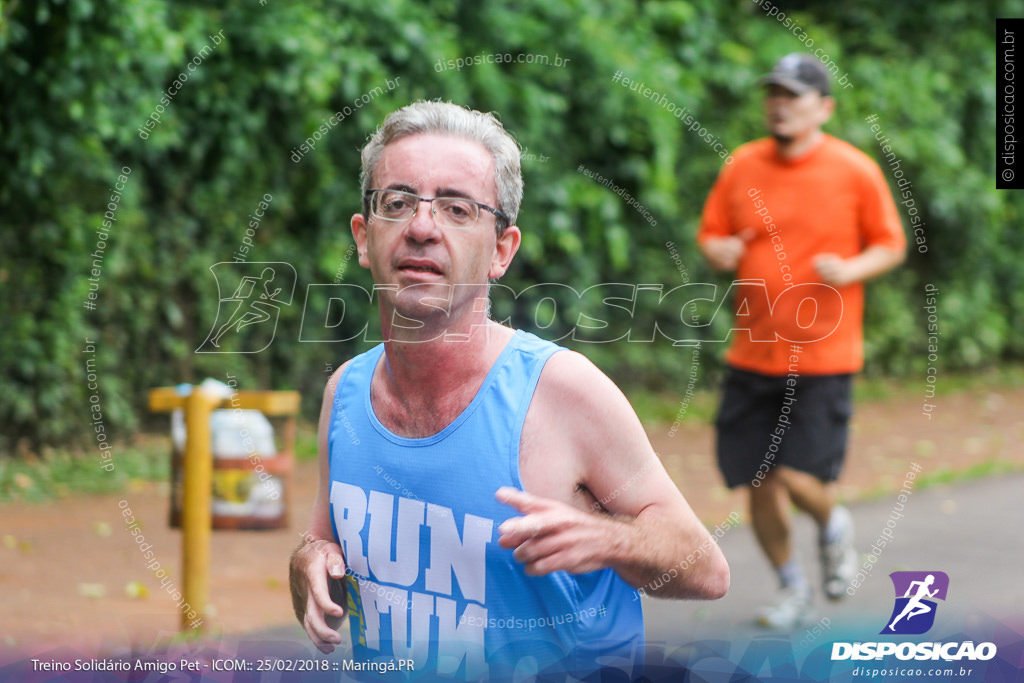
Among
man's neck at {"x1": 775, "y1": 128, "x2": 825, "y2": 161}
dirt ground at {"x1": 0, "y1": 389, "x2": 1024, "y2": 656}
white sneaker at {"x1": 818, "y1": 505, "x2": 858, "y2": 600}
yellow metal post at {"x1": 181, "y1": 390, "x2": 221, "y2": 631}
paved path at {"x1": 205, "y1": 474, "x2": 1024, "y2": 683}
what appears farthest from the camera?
white sneaker at {"x1": 818, "y1": 505, "x2": 858, "y2": 600}

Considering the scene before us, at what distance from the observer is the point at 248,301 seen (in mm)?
6652

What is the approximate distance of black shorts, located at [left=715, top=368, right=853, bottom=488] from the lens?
4520mm

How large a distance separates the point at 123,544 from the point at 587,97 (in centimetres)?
409

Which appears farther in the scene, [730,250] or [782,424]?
[730,250]

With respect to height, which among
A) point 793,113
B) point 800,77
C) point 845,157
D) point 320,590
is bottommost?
point 320,590

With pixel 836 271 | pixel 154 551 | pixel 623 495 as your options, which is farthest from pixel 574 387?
pixel 154 551

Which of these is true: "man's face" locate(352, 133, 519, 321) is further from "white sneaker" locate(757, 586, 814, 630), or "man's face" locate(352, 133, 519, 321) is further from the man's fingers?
"white sneaker" locate(757, 586, 814, 630)

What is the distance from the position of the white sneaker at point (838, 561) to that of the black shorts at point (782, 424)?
0.30 m

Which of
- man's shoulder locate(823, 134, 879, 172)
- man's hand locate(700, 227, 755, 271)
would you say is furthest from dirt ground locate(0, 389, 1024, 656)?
man's shoulder locate(823, 134, 879, 172)

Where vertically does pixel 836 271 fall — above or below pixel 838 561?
above

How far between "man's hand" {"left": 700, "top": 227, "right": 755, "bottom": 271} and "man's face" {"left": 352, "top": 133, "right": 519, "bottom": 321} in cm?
287

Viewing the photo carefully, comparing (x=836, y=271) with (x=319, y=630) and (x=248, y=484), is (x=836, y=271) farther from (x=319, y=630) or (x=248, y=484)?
(x=319, y=630)

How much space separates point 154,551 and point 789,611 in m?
3.01

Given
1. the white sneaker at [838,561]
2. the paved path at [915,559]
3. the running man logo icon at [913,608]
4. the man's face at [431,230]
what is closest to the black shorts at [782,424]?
the white sneaker at [838,561]
